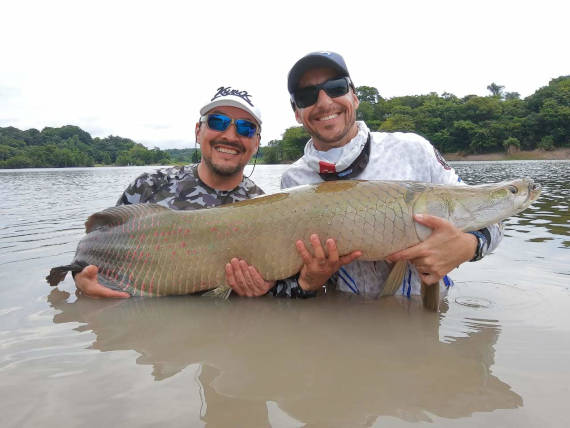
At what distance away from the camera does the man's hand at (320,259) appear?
110 inches

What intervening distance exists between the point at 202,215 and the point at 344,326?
143 centimetres

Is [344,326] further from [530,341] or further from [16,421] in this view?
[16,421]

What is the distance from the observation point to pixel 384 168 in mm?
3279

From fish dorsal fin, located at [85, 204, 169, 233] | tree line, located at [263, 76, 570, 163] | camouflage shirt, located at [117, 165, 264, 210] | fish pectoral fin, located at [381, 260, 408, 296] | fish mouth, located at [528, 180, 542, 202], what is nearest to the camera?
fish mouth, located at [528, 180, 542, 202]

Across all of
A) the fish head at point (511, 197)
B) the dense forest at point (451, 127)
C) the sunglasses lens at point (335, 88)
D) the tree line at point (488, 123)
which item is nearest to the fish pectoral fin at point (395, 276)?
the fish head at point (511, 197)

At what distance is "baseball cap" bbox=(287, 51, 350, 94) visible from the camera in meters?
3.20

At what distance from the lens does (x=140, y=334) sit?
Answer: 2.68 m

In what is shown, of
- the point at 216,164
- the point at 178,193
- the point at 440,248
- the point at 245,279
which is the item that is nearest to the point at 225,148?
the point at 216,164

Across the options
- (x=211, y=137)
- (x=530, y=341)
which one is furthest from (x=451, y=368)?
(x=211, y=137)

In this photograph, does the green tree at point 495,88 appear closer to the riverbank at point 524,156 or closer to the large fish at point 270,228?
the riverbank at point 524,156

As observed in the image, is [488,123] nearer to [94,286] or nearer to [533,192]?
[533,192]

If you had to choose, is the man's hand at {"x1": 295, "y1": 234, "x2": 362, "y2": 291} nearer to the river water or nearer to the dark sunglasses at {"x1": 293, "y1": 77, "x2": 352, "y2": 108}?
the river water

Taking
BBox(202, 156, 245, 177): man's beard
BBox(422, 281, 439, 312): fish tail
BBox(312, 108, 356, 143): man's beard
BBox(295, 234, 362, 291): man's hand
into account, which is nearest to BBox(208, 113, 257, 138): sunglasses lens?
BBox(202, 156, 245, 177): man's beard

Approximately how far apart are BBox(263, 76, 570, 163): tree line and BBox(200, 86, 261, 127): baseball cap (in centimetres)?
5430
